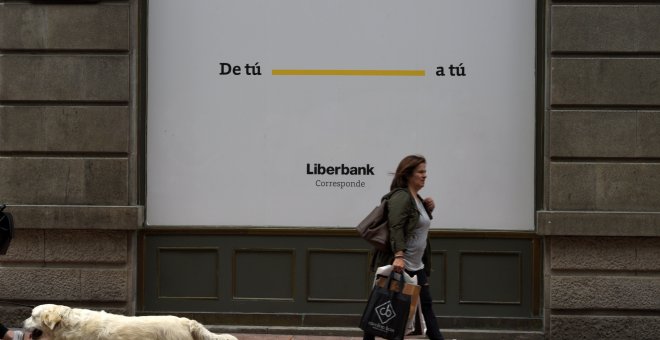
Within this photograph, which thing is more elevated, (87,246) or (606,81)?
(606,81)

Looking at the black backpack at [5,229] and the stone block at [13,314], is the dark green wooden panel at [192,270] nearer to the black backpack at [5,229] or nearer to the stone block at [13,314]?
the stone block at [13,314]

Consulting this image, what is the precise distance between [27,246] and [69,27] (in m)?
2.41

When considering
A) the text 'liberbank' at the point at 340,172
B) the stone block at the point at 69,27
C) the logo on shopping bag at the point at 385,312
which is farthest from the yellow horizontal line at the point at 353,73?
the logo on shopping bag at the point at 385,312

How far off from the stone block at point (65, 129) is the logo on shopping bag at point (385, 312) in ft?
12.4

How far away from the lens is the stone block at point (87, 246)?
35.4 ft

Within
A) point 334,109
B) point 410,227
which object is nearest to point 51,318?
point 410,227

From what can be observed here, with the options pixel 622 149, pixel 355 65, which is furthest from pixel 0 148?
pixel 622 149

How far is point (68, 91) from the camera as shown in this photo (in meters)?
10.8

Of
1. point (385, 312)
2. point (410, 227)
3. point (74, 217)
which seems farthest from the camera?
point (74, 217)

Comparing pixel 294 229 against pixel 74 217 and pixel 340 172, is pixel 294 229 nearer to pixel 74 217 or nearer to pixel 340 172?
pixel 340 172

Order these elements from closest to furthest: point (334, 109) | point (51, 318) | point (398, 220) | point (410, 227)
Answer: point (51, 318)
point (398, 220)
point (410, 227)
point (334, 109)

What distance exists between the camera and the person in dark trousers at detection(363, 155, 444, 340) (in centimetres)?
852

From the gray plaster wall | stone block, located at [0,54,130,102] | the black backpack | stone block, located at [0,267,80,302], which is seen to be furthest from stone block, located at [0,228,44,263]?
the gray plaster wall

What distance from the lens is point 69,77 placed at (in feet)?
35.3
